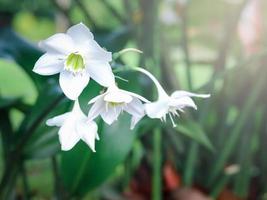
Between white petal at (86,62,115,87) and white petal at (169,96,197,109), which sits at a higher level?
white petal at (86,62,115,87)

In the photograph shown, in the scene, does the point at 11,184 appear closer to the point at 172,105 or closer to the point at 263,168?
the point at 172,105

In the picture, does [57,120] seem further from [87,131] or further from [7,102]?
[7,102]

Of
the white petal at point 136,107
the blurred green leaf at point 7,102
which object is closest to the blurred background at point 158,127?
the blurred green leaf at point 7,102

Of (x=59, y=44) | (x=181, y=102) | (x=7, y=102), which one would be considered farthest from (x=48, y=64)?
(x=7, y=102)

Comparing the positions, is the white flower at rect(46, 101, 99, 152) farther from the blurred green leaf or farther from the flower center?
the blurred green leaf

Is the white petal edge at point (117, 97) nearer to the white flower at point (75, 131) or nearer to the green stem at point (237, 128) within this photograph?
the white flower at point (75, 131)

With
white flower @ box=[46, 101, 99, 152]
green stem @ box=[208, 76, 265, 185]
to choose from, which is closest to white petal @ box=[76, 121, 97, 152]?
white flower @ box=[46, 101, 99, 152]

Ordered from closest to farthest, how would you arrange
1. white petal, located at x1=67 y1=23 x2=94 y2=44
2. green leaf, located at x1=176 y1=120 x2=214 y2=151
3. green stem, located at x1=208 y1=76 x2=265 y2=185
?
white petal, located at x1=67 y1=23 x2=94 y2=44 < green leaf, located at x1=176 y1=120 x2=214 y2=151 < green stem, located at x1=208 y1=76 x2=265 y2=185

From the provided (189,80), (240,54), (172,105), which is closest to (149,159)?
(189,80)
